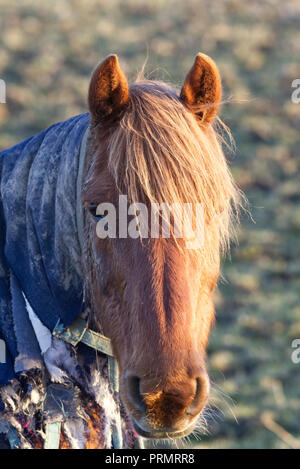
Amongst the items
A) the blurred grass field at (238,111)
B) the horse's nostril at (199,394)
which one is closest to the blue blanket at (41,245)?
the horse's nostril at (199,394)

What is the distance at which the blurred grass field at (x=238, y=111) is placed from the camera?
559 centimetres

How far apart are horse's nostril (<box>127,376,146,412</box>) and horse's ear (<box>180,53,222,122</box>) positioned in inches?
43.0

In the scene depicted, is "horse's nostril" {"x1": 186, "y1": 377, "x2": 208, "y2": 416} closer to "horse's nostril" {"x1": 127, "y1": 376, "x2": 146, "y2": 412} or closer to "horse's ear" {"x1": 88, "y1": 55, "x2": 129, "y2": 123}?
"horse's nostril" {"x1": 127, "y1": 376, "x2": 146, "y2": 412}

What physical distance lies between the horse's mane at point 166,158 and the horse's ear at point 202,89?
52mm

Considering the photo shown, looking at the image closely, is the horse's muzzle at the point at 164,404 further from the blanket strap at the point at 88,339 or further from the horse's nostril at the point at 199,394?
the blanket strap at the point at 88,339

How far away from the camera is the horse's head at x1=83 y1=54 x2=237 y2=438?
1.90 meters

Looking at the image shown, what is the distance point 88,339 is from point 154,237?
585 millimetres

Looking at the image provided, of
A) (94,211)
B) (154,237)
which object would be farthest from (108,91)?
(154,237)

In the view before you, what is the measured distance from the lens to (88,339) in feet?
7.56

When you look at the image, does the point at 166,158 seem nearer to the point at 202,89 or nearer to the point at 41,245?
the point at 202,89

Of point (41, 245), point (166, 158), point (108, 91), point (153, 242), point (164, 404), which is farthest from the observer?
point (41, 245)

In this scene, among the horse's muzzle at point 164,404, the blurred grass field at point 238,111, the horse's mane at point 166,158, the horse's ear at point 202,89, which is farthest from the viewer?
the blurred grass field at point 238,111

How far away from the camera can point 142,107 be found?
2244 mm
